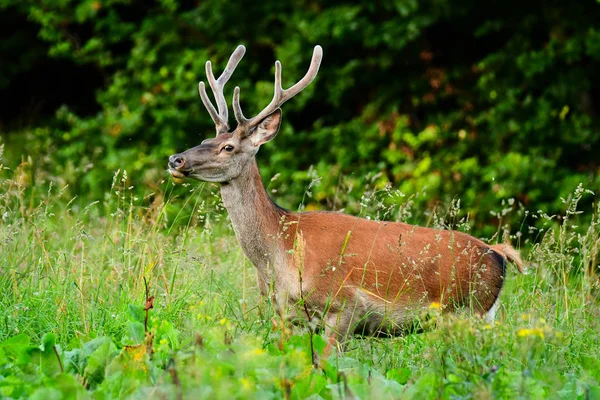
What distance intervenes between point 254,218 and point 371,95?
5522 millimetres

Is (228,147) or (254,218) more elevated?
(228,147)

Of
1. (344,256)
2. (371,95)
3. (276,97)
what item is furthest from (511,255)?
(371,95)

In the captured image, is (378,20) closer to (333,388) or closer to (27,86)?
(27,86)

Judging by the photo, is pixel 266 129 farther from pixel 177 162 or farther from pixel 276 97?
pixel 177 162

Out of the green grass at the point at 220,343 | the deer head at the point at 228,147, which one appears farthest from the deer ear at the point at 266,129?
the green grass at the point at 220,343

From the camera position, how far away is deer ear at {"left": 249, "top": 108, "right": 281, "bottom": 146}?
563 cm

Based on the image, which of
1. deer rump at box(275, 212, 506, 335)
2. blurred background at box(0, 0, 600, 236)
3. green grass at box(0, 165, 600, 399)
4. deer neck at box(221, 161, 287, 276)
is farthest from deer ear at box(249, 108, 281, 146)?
blurred background at box(0, 0, 600, 236)

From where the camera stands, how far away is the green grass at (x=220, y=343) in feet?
11.3

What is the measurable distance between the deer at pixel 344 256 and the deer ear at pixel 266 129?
1 cm

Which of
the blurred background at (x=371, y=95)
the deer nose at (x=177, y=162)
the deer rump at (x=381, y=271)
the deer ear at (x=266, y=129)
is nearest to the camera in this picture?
the deer rump at (x=381, y=271)

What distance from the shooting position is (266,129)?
5.71 metres

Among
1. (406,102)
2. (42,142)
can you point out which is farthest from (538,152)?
(42,142)

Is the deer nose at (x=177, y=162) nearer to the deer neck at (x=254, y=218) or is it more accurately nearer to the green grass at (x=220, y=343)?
the deer neck at (x=254, y=218)

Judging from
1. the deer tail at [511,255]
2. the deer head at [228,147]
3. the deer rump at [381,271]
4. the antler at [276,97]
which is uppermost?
the antler at [276,97]
